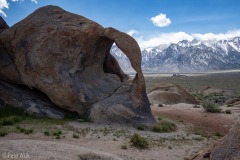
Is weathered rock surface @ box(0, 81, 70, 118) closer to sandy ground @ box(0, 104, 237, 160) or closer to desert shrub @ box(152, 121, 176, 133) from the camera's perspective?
sandy ground @ box(0, 104, 237, 160)

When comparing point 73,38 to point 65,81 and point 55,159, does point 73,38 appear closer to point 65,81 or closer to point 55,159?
point 65,81

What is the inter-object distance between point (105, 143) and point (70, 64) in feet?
26.3

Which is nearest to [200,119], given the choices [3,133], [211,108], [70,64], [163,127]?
[211,108]

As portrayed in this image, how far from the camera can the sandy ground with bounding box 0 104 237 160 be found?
11055 millimetres

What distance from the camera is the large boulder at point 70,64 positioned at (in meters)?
21.3

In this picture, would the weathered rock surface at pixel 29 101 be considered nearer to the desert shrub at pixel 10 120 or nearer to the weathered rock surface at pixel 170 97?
the desert shrub at pixel 10 120

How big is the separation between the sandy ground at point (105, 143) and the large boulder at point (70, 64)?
2011 mm

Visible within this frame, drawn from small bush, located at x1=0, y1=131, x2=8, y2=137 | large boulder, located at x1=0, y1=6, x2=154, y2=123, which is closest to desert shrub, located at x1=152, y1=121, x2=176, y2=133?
large boulder, located at x1=0, y1=6, x2=154, y2=123

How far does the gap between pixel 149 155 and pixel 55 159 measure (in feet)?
17.5

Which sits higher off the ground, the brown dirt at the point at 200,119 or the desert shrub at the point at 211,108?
the desert shrub at the point at 211,108

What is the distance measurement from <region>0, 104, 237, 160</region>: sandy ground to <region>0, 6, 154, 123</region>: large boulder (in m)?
2.01

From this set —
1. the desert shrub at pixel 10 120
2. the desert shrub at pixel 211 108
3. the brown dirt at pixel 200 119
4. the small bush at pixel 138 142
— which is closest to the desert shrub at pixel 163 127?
the brown dirt at pixel 200 119

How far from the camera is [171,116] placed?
87.7 ft

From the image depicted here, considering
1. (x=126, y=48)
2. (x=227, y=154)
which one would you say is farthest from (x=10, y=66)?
(x=227, y=154)
